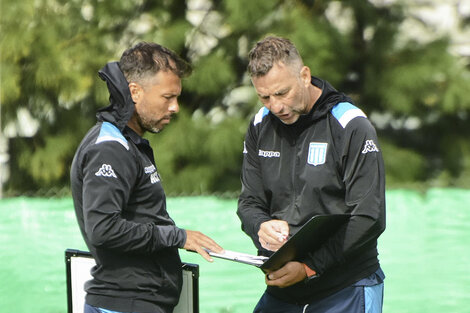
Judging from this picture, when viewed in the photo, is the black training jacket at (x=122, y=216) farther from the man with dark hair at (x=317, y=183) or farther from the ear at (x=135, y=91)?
the man with dark hair at (x=317, y=183)

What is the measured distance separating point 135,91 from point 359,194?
74 cm

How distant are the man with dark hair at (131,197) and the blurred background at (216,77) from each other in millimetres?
3428

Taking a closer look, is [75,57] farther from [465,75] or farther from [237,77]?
[465,75]

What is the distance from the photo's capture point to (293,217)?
2441mm

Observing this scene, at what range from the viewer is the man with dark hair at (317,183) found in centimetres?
230

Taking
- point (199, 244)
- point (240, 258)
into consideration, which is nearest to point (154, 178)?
point (199, 244)

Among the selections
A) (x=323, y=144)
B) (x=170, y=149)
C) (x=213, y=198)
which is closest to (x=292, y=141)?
(x=323, y=144)

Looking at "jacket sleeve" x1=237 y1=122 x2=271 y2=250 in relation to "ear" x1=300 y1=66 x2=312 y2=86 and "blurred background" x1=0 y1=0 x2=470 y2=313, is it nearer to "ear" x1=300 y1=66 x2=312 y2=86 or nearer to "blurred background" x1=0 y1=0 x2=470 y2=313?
"ear" x1=300 y1=66 x2=312 y2=86

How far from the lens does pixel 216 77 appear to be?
622 cm

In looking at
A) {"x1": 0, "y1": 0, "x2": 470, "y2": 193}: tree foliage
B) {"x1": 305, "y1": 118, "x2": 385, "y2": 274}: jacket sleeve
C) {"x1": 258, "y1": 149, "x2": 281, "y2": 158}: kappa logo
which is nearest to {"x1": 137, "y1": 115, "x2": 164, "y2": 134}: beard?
{"x1": 258, "y1": 149, "x2": 281, "y2": 158}: kappa logo

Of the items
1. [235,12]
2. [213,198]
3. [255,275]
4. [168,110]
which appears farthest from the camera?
[235,12]

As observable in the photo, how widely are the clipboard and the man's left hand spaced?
0.06 feet

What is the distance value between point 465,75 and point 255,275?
312 cm

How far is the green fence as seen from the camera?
4.04 meters
